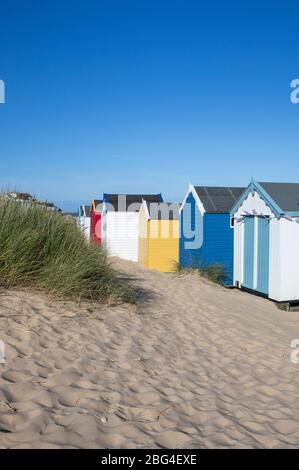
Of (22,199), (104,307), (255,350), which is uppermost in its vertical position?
(22,199)

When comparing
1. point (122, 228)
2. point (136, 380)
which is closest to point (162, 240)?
point (122, 228)

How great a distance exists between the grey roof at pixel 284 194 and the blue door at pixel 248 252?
47.4 inches

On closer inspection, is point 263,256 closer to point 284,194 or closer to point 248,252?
point 248,252

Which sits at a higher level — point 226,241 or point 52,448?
point 226,241

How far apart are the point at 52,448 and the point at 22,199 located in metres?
5.18

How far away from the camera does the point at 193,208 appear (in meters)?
15.2

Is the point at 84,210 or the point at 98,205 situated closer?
the point at 98,205

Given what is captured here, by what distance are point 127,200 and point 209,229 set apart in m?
9.25

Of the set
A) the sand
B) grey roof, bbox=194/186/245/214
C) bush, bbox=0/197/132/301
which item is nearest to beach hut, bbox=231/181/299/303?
grey roof, bbox=194/186/245/214

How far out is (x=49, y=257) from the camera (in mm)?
Result: 6250

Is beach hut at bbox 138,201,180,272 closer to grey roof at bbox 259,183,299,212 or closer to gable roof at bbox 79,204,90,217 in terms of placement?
grey roof at bbox 259,183,299,212

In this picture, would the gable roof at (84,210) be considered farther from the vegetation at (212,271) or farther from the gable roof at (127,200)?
the vegetation at (212,271)

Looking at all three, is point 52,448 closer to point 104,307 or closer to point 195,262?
point 104,307
